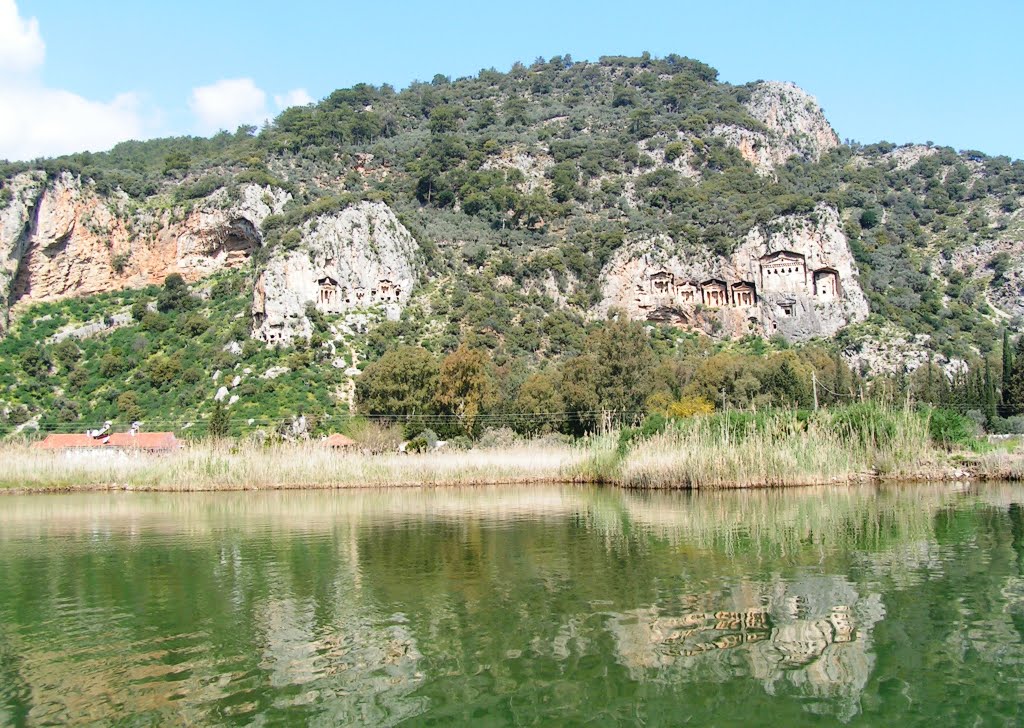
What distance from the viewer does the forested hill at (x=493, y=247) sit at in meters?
69.6

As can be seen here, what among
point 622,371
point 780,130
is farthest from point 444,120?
point 622,371

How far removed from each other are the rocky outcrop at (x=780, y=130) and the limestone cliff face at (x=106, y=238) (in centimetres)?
6032

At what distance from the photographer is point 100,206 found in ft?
267

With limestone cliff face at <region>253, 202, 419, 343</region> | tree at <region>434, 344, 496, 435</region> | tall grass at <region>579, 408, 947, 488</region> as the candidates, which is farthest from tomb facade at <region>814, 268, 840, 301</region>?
tall grass at <region>579, 408, 947, 488</region>

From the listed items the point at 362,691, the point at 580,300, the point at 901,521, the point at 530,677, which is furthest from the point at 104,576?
the point at 580,300

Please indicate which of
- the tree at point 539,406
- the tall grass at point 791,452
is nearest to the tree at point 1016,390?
the tall grass at point 791,452

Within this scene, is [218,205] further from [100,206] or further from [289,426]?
[289,426]

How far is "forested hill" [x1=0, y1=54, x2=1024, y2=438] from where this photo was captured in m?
69.6

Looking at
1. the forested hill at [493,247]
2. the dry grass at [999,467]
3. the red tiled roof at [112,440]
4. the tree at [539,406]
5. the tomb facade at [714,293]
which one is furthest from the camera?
the tomb facade at [714,293]

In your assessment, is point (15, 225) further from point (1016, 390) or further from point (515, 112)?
point (1016, 390)

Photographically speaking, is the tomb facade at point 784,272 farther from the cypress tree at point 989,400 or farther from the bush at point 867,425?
the bush at point 867,425

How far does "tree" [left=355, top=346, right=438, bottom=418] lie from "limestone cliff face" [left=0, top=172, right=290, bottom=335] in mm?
38293

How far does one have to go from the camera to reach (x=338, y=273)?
73.8 meters

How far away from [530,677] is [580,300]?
7464cm
